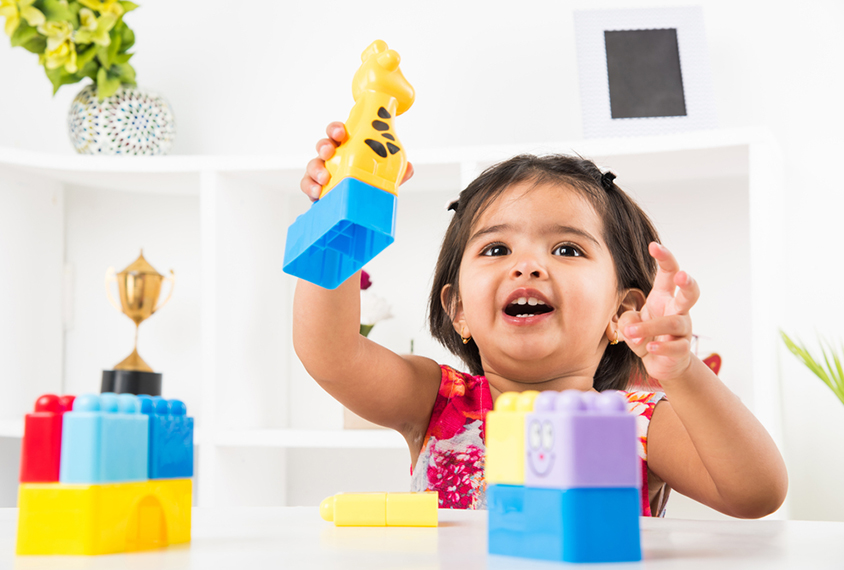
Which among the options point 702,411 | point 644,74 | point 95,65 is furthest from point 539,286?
point 95,65

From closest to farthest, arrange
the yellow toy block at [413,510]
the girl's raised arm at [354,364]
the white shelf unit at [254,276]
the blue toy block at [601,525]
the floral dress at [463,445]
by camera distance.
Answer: the blue toy block at [601,525], the yellow toy block at [413,510], the girl's raised arm at [354,364], the floral dress at [463,445], the white shelf unit at [254,276]

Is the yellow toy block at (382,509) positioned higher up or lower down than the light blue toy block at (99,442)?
lower down

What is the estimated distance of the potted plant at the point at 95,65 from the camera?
160 cm

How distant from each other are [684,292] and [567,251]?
412 millimetres

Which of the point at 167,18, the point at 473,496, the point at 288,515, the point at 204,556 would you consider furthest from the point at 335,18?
the point at 204,556

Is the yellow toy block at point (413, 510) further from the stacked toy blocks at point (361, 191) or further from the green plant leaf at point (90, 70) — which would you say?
the green plant leaf at point (90, 70)

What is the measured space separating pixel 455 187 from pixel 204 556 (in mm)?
1377

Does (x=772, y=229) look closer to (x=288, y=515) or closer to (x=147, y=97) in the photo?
(x=288, y=515)

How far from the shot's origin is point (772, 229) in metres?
1.34

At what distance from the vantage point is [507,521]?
1.23 ft

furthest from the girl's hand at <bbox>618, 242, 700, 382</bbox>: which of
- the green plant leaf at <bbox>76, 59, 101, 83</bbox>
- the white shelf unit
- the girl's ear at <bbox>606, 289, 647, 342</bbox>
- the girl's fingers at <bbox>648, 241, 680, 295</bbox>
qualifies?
the green plant leaf at <bbox>76, 59, 101, 83</bbox>

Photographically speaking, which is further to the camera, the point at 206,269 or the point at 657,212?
the point at 657,212

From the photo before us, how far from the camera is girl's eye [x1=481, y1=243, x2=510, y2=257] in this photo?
39.4 inches

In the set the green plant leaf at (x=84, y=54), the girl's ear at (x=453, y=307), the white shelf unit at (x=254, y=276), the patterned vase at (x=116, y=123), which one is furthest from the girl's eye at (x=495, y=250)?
the green plant leaf at (x=84, y=54)
